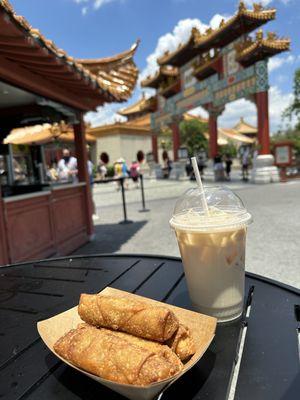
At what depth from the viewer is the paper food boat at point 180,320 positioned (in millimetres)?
637

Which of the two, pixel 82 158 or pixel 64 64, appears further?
pixel 82 158

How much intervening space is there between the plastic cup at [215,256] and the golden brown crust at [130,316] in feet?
0.86

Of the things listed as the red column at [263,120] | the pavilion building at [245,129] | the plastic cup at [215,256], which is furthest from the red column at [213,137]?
the pavilion building at [245,129]

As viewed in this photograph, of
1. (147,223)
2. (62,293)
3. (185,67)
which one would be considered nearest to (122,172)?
(185,67)

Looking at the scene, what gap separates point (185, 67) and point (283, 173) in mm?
8748

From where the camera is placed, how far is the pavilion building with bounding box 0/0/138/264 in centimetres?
294

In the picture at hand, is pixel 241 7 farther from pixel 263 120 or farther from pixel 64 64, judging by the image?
pixel 64 64

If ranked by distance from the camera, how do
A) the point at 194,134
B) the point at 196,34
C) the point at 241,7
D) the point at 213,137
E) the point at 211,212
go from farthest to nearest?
the point at 194,134
the point at 213,137
the point at 196,34
the point at 241,7
the point at 211,212

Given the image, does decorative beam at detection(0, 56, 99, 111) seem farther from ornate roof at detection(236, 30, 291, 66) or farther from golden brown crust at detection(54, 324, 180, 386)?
ornate roof at detection(236, 30, 291, 66)

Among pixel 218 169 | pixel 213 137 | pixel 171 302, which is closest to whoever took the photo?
pixel 171 302

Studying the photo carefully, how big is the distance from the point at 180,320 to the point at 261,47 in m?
12.8

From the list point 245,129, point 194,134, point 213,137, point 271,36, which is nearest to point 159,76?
point 213,137

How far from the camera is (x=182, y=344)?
766 millimetres

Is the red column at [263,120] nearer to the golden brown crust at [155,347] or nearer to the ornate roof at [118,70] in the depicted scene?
the ornate roof at [118,70]
